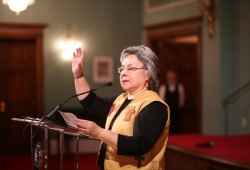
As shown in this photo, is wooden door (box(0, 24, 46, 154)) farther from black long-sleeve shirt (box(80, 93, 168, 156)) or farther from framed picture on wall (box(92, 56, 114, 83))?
black long-sleeve shirt (box(80, 93, 168, 156))

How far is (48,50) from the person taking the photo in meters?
7.20

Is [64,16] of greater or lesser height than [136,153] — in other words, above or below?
above

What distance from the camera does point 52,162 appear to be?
6.52 meters

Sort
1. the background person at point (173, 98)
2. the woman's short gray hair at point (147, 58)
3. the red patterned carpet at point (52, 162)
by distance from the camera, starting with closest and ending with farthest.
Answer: the woman's short gray hair at point (147, 58), the red patterned carpet at point (52, 162), the background person at point (173, 98)

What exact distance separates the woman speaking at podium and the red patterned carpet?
400cm

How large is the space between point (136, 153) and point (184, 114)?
21.9ft

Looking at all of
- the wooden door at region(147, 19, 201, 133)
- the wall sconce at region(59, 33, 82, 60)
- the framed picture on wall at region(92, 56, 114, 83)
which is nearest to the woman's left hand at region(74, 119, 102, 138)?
the wall sconce at region(59, 33, 82, 60)

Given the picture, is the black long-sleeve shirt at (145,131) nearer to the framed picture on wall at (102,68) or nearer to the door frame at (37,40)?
the door frame at (37,40)

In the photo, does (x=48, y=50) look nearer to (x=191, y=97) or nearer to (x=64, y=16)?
(x=64, y=16)

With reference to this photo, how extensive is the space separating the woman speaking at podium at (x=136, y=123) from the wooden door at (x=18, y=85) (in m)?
5.10

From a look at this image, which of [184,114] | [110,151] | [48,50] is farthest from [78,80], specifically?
[184,114]

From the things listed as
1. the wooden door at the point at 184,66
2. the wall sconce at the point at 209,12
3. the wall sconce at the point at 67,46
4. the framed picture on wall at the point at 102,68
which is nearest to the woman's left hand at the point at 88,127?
the wall sconce at the point at 209,12

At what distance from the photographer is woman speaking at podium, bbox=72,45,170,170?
189cm

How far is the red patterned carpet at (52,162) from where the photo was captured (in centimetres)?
612
